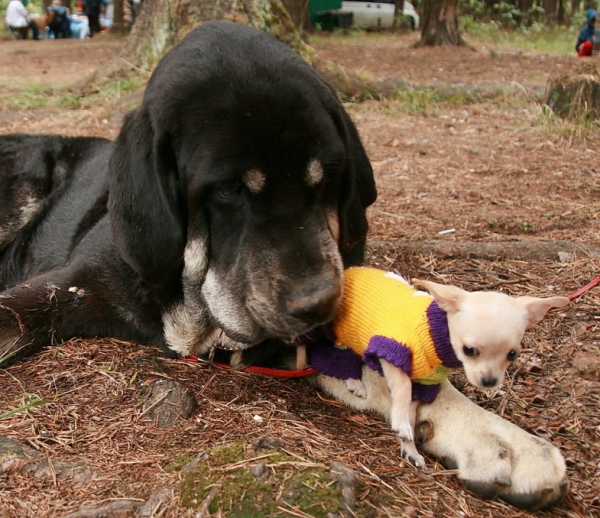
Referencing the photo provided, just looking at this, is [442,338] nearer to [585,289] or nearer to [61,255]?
[585,289]

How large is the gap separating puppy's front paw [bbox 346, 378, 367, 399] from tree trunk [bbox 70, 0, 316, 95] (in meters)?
6.21

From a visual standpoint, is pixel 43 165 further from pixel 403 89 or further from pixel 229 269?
pixel 403 89

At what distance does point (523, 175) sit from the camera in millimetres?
6902

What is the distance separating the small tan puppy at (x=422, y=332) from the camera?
2.56m

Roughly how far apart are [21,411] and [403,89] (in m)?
8.69

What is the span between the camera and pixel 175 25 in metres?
8.80

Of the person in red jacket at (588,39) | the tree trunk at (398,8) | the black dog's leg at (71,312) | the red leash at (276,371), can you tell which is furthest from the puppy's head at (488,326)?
the tree trunk at (398,8)

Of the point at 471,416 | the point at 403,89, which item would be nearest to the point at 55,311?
the point at 471,416

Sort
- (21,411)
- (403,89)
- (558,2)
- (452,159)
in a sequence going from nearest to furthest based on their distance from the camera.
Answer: (21,411) → (452,159) → (403,89) → (558,2)

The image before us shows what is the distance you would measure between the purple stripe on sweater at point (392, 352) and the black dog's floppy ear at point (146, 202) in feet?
3.13

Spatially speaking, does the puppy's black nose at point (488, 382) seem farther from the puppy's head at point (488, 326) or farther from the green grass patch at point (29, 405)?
the green grass patch at point (29, 405)

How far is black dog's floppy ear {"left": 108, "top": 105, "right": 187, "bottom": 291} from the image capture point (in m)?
3.07

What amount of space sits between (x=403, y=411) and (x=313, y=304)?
535 mm

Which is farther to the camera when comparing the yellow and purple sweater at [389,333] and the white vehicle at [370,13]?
the white vehicle at [370,13]
